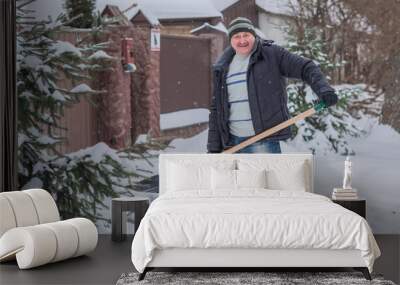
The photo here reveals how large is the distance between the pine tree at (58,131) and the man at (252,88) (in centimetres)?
78

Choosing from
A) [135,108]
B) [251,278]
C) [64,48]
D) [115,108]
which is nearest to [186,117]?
[135,108]

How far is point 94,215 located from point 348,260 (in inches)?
134

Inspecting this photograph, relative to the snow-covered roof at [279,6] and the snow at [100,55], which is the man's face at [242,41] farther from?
the snow at [100,55]

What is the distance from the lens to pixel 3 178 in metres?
7.00

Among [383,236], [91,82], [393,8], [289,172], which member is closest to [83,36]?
[91,82]

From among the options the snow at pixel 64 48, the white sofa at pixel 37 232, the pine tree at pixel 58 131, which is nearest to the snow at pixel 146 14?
the pine tree at pixel 58 131

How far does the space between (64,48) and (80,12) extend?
1.41 ft

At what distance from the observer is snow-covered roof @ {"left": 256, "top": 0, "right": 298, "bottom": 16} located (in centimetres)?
746

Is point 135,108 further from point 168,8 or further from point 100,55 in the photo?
point 168,8

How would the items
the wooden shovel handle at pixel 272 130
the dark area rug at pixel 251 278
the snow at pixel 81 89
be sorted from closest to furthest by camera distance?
1. the dark area rug at pixel 251 278
2. the wooden shovel handle at pixel 272 130
3. the snow at pixel 81 89

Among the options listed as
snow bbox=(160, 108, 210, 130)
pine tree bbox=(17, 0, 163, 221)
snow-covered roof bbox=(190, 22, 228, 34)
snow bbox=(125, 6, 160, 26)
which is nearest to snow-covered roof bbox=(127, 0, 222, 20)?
snow bbox=(125, 6, 160, 26)

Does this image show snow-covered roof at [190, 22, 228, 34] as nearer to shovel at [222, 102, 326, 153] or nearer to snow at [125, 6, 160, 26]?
snow at [125, 6, 160, 26]

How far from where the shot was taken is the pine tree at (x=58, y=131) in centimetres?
755

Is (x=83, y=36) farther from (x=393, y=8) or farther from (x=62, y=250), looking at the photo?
(x=393, y=8)
